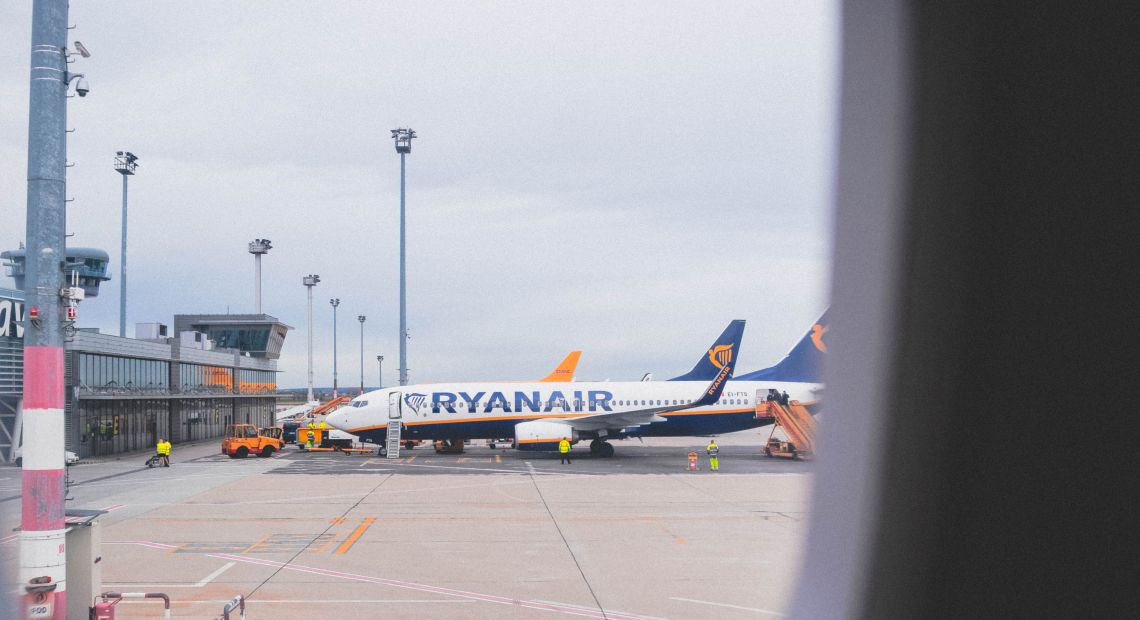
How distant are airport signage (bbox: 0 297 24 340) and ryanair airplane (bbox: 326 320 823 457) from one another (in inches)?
527

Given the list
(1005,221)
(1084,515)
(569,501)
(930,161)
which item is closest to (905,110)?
(930,161)

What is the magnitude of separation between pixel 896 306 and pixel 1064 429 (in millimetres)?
969

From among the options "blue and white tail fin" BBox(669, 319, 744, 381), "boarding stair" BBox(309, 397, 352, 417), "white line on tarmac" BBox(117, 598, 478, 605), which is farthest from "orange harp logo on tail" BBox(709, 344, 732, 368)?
"boarding stair" BBox(309, 397, 352, 417)

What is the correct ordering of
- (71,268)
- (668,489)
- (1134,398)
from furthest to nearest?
(668,489), (71,268), (1134,398)

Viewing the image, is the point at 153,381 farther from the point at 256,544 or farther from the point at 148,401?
the point at 256,544

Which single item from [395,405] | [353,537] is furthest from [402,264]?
[353,537]

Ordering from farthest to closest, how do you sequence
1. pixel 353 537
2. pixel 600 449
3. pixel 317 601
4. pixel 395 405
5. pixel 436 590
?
pixel 600 449, pixel 395 405, pixel 353 537, pixel 436 590, pixel 317 601

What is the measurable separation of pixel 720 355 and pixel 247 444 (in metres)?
22.9

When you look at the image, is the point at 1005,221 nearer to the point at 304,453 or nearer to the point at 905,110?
the point at 905,110

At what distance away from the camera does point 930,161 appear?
3750 millimetres

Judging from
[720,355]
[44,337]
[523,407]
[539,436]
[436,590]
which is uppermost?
[44,337]

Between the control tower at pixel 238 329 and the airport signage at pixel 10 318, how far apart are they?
36.1 meters

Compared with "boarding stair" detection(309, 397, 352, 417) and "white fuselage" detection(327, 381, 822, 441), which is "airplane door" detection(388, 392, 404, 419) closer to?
"white fuselage" detection(327, 381, 822, 441)

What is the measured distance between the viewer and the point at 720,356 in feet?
129
